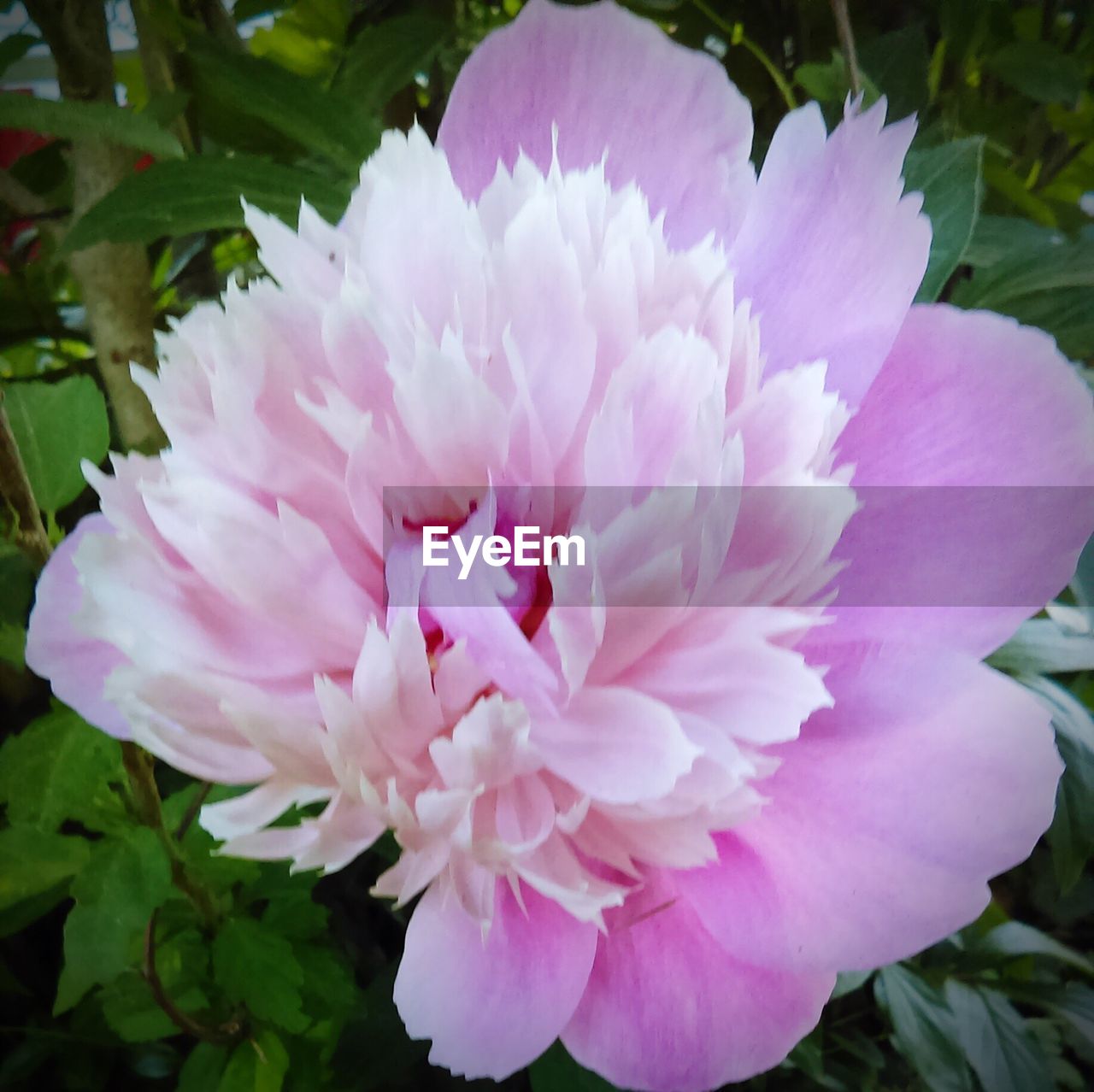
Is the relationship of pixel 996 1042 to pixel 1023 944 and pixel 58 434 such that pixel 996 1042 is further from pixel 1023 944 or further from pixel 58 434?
pixel 58 434

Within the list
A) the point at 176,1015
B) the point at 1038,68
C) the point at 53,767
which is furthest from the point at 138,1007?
the point at 1038,68

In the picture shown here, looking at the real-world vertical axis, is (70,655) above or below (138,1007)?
above

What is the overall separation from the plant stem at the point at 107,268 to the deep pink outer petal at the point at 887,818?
0.23m

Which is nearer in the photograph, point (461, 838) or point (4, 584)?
point (461, 838)

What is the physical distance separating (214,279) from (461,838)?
0.27m

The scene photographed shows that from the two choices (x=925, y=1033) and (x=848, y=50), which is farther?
(x=925, y=1033)

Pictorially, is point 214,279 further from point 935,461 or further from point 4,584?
point 935,461

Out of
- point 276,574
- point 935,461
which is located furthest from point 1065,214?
point 276,574

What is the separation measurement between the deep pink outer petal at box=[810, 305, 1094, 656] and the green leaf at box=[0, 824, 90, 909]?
9.2 inches

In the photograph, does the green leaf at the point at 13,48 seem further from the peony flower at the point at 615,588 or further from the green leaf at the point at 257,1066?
the green leaf at the point at 257,1066

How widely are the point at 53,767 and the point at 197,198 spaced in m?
0.16

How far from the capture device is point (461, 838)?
15 centimetres

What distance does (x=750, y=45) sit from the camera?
27 cm

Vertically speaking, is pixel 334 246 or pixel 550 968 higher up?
pixel 334 246
